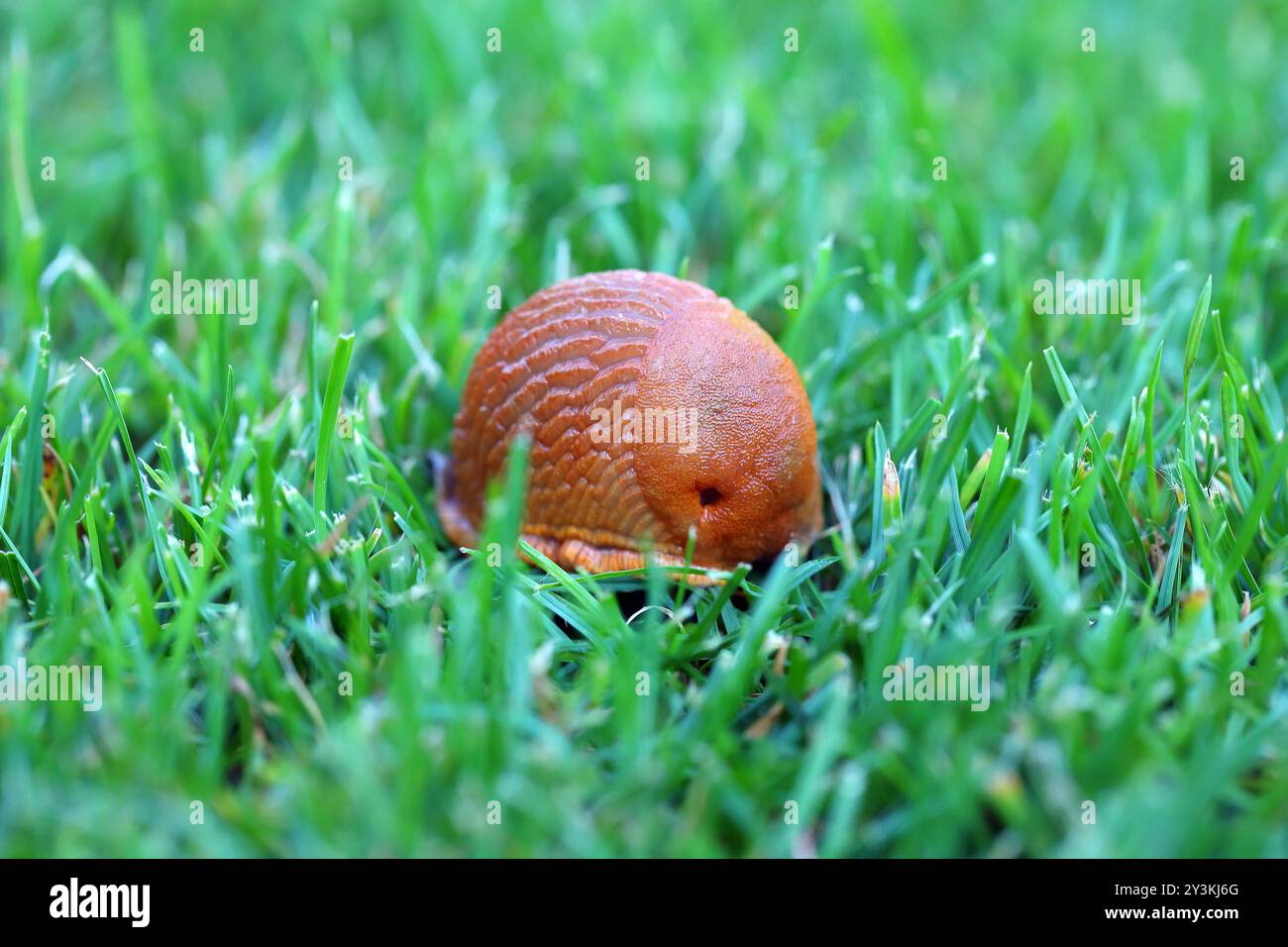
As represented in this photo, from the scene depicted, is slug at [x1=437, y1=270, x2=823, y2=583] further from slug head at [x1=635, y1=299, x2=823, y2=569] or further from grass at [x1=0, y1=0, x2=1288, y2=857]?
grass at [x1=0, y1=0, x2=1288, y2=857]

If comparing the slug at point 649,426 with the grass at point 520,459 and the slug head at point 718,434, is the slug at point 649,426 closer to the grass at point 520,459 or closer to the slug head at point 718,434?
the slug head at point 718,434

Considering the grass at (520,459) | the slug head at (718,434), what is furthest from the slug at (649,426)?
the grass at (520,459)

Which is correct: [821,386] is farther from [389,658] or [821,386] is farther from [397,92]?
[397,92]

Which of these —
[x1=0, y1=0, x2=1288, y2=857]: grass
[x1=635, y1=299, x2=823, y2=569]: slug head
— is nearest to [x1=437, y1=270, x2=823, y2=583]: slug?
[x1=635, y1=299, x2=823, y2=569]: slug head

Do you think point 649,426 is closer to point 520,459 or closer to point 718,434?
Result: point 718,434

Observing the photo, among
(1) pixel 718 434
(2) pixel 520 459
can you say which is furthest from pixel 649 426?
(2) pixel 520 459

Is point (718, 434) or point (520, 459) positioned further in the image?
point (718, 434)
